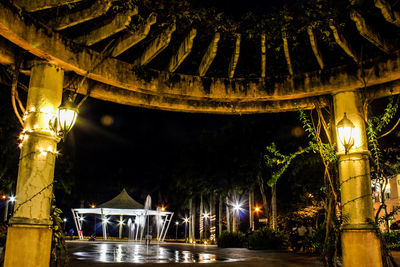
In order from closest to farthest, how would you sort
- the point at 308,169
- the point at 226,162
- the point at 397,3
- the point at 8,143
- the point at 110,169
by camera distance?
the point at 397,3 → the point at 8,143 → the point at 308,169 → the point at 226,162 → the point at 110,169

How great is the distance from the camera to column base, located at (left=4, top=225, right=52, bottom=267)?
5.07 meters

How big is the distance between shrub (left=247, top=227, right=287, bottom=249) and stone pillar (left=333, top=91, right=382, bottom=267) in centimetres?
1146

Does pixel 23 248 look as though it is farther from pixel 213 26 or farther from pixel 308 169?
pixel 308 169

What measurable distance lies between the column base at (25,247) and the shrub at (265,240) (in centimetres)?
1334

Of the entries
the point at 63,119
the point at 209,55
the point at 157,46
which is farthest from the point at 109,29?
the point at 209,55

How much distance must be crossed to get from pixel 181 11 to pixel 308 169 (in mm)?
14280

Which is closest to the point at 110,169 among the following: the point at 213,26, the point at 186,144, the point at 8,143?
the point at 186,144

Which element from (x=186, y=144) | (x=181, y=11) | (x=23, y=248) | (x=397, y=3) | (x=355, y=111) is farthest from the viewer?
(x=186, y=144)

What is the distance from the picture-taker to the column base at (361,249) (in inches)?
231

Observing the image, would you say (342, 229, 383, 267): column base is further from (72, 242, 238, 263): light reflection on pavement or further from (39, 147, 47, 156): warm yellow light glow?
(39, 147, 47, 156): warm yellow light glow

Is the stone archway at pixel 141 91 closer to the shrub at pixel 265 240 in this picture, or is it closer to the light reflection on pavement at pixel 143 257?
the light reflection on pavement at pixel 143 257

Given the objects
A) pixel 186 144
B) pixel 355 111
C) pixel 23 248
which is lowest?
pixel 23 248

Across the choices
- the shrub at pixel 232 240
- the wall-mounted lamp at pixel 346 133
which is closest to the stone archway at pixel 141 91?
the wall-mounted lamp at pixel 346 133

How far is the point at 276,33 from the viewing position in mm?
6559
